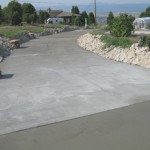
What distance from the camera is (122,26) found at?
20938 mm

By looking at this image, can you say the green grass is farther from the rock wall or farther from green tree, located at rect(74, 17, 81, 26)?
green tree, located at rect(74, 17, 81, 26)

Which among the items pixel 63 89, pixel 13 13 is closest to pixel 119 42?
pixel 63 89

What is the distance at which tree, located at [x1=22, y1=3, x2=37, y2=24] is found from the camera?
4853 centimetres

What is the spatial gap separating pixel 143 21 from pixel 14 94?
3573 centimetres

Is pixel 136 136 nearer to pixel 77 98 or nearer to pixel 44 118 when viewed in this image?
pixel 44 118

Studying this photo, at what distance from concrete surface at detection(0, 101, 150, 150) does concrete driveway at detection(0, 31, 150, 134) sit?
43 centimetres

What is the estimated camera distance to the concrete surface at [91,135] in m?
6.54

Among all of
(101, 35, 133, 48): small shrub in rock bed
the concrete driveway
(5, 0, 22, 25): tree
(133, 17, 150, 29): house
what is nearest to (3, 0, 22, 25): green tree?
(5, 0, 22, 25): tree

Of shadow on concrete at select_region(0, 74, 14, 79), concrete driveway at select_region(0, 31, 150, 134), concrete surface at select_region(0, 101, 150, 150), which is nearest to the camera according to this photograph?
concrete surface at select_region(0, 101, 150, 150)

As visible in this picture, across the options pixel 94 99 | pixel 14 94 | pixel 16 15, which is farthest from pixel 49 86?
pixel 16 15

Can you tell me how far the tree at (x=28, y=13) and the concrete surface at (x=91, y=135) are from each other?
4217 cm

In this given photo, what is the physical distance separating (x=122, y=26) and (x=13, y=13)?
25.6 m

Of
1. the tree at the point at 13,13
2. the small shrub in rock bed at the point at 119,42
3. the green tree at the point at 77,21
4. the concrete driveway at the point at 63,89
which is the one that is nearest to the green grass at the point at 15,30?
the tree at the point at 13,13

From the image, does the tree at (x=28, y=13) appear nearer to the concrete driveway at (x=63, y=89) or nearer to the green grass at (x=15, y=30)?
the green grass at (x=15, y=30)
